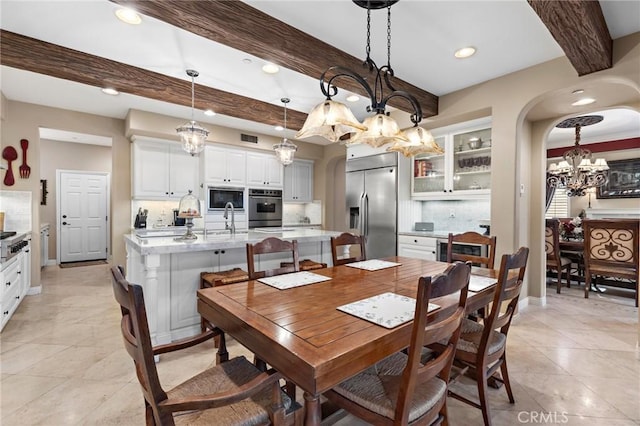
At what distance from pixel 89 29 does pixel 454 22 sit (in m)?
2.87

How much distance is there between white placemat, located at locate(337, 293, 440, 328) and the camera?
1.24m

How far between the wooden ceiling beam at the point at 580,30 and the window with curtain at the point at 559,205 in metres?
5.03

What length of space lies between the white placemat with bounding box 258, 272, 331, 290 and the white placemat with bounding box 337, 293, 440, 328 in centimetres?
46

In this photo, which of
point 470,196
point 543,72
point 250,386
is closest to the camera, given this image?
point 250,386

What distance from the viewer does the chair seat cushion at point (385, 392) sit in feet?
3.84

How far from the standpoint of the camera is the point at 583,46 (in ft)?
7.35

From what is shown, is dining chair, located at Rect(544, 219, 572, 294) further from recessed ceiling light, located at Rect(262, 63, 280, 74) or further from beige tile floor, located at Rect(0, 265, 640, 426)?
recessed ceiling light, located at Rect(262, 63, 280, 74)

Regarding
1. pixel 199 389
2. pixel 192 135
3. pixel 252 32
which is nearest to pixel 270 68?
pixel 252 32

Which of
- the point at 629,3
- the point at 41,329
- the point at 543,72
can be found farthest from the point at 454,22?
the point at 41,329

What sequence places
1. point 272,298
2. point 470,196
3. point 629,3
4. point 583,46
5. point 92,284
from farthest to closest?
point 92,284, point 470,196, point 583,46, point 629,3, point 272,298

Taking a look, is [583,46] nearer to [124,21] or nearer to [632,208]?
[124,21]

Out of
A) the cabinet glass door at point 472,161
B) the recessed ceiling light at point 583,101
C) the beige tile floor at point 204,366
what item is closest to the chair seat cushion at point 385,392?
the beige tile floor at point 204,366

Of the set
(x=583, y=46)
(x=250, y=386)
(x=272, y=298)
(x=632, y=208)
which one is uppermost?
(x=583, y=46)

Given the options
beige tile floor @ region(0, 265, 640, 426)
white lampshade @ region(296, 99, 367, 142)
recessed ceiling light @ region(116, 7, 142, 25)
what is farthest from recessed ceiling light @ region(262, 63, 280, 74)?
beige tile floor @ region(0, 265, 640, 426)
